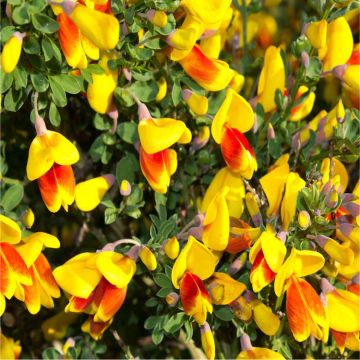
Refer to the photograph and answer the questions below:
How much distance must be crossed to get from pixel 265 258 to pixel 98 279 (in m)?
0.26

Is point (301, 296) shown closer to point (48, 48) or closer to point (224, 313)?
point (224, 313)

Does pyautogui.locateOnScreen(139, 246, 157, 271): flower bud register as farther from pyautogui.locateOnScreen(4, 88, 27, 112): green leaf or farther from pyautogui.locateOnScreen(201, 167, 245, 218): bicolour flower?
pyautogui.locateOnScreen(4, 88, 27, 112): green leaf

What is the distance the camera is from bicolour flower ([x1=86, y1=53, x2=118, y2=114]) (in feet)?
4.41

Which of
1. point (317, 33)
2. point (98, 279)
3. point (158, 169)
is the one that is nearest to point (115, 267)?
point (98, 279)

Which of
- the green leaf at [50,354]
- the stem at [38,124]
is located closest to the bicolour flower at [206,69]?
the stem at [38,124]

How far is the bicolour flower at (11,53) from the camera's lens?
1.21 metres

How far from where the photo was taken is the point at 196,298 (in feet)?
4.14

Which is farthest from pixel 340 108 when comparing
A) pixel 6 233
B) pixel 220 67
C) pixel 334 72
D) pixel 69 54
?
pixel 6 233

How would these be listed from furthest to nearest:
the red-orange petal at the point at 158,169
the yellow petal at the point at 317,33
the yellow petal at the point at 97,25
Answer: the yellow petal at the point at 317,33 → the red-orange petal at the point at 158,169 → the yellow petal at the point at 97,25

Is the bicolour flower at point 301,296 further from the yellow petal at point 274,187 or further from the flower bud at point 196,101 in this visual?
the flower bud at point 196,101

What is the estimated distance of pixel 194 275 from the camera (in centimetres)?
130

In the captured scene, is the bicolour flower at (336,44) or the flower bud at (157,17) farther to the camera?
the bicolour flower at (336,44)

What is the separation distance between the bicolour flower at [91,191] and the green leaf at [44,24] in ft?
0.88

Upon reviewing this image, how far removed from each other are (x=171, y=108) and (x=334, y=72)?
268 mm
